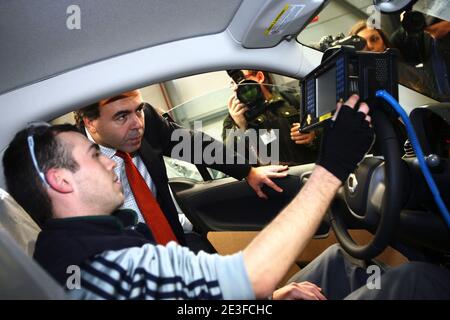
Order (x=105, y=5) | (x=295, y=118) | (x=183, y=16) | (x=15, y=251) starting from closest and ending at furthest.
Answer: (x=15, y=251) < (x=105, y=5) < (x=183, y=16) < (x=295, y=118)

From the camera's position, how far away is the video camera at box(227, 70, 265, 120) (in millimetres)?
2012

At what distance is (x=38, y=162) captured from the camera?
1.00 meters

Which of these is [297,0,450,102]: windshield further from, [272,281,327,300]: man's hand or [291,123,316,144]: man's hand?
[272,281,327,300]: man's hand

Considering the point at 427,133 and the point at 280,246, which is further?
the point at 427,133

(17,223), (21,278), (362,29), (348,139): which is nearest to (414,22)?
(362,29)

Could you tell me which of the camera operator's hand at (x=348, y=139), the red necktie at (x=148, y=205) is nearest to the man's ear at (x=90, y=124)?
the red necktie at (x=148, y=205)

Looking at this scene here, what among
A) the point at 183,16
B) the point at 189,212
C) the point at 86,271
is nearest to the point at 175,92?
the point at 189,212

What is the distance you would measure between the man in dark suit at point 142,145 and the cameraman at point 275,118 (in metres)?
0.23

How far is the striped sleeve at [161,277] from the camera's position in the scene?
749mm

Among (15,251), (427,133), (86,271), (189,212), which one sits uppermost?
(427,133)

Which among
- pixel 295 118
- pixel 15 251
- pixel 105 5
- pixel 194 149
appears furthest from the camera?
pixel 295 118
